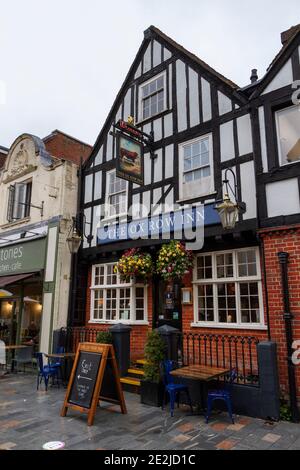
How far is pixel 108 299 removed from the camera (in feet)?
35.7

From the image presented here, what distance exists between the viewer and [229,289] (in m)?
8.23

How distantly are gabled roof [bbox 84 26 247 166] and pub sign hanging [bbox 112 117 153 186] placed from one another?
7.13 feet

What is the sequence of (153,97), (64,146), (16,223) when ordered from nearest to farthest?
(153,97)
(16,223)
(64,146)

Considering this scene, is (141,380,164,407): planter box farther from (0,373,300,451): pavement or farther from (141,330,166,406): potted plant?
(0,373,300,451): pavement

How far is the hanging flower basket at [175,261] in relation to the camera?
8.27m

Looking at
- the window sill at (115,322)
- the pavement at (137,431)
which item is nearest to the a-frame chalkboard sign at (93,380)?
the pavement at (137,431)

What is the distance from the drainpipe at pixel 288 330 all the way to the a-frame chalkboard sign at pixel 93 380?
2.96 metres

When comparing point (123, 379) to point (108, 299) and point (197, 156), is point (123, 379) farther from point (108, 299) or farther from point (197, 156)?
point (197, 156)

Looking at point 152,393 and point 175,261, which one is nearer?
point 152,393

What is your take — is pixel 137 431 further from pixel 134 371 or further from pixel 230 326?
pixel 230 326

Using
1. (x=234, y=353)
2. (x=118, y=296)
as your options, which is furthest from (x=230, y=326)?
(x=118, y=296)

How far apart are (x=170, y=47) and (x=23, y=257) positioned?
876 centimetres

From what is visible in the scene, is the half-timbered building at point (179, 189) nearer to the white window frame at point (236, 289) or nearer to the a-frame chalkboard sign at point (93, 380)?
the white window frame at point (236, 289)

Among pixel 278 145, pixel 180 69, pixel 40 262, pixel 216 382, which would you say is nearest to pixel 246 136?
pixel 278 145
